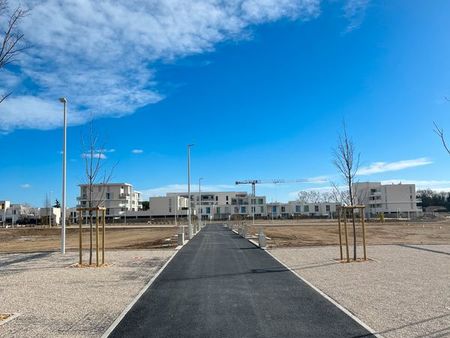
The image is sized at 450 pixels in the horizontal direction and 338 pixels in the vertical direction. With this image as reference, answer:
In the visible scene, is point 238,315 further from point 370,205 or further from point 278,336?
point 370,205

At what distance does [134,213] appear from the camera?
129 metres

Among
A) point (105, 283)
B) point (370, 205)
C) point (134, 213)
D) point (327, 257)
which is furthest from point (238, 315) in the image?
point (370, 205)

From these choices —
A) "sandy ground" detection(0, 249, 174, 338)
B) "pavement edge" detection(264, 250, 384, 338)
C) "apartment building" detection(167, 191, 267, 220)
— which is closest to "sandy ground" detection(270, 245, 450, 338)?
"pavement edge" detection(264, 250, 384, 338)

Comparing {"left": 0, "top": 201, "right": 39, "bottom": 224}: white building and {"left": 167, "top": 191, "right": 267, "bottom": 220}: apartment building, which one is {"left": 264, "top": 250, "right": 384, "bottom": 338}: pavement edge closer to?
{"left": 0, "top": 201, "right": 39, "bottom": 224}: white building

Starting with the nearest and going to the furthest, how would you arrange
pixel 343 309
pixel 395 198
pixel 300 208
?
pixel 343 309 < pixel 395 198 < pixel 300 208

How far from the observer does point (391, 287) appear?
10.8 meters

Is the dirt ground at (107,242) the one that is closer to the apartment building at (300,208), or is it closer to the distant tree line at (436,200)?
the apartment building at (300,208)

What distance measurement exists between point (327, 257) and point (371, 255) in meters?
1.86

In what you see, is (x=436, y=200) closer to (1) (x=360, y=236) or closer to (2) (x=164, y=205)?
(2) (x=164, y=205)

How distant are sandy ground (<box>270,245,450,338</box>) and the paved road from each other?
0.54m

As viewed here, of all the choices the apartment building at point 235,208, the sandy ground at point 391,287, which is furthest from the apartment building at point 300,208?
the sandy ground at point 391,287

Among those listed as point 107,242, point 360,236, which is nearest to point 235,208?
point 360,236

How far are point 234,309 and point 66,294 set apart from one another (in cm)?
423

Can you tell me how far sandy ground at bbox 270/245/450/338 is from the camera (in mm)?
7363
